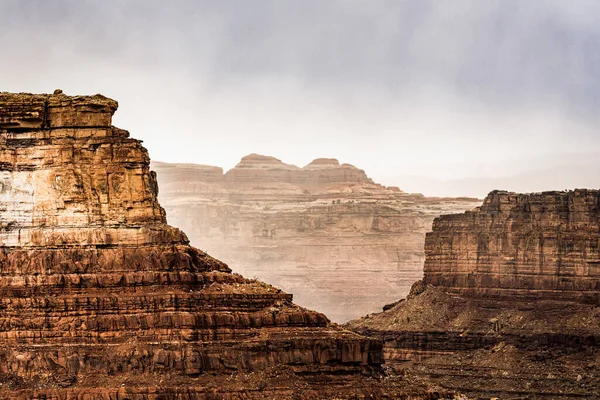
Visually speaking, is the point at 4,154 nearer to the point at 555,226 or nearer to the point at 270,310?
the point at 270,310

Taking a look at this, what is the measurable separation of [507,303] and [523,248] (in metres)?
3.47

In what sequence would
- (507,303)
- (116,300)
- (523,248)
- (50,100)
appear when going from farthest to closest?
(523,248), (507,303), (50,100), (116,300)

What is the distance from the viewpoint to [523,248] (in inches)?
6093

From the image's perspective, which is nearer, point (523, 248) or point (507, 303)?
point (507, 303)

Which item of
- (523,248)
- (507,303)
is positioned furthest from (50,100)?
(523,248)

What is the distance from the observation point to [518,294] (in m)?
154

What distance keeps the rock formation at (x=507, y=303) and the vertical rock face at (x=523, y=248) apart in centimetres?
6

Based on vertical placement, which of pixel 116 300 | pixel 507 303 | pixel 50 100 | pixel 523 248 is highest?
pixel 50 100

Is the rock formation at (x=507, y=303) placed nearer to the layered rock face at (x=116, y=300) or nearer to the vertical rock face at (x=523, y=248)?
the vertical rock face at (x=523, y=248)

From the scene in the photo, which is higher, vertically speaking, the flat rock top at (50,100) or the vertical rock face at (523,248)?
the flat rock top at (50,100)

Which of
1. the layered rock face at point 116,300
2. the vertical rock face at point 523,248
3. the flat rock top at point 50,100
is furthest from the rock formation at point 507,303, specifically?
the flat rock top at point 50,100

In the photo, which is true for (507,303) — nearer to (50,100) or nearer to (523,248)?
(523,248)

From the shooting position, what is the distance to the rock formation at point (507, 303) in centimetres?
14375

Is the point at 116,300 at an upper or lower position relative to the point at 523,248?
lower
